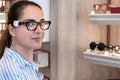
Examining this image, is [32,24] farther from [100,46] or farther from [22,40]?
[100,46]

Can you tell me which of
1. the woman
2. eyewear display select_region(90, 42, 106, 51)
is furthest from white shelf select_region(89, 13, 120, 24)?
the woman

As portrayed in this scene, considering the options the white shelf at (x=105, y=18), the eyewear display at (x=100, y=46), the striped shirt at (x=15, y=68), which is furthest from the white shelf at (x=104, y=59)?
the striped shirt at (x=15, y=68)

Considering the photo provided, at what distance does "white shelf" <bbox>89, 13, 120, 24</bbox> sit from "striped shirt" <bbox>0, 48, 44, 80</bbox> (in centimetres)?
60

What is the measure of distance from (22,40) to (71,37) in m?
0.83

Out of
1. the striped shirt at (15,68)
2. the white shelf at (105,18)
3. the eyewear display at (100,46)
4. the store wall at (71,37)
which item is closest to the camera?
the striped shirt at (15,68)

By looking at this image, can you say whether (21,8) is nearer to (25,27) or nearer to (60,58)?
(25,27)

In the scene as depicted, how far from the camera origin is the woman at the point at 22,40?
33.8 inches

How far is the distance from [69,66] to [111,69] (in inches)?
13.9

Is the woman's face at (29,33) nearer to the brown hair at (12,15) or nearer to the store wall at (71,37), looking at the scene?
the brown hair at (12,15)

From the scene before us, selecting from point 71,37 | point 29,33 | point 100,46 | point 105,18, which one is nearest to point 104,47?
point 100,46

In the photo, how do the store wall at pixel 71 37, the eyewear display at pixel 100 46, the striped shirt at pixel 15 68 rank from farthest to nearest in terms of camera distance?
the store wall at pixel 71 37
the eyewear display at pixel 100 46
the striped shirt at pixel 15 68

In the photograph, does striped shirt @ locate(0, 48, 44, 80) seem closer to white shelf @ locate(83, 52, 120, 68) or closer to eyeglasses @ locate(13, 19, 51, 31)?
eyeglasses @ locate(13, 19, 51, 31)

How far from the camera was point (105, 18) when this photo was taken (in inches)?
55.4

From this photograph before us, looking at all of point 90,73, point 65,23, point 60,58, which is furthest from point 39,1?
point 90,73
